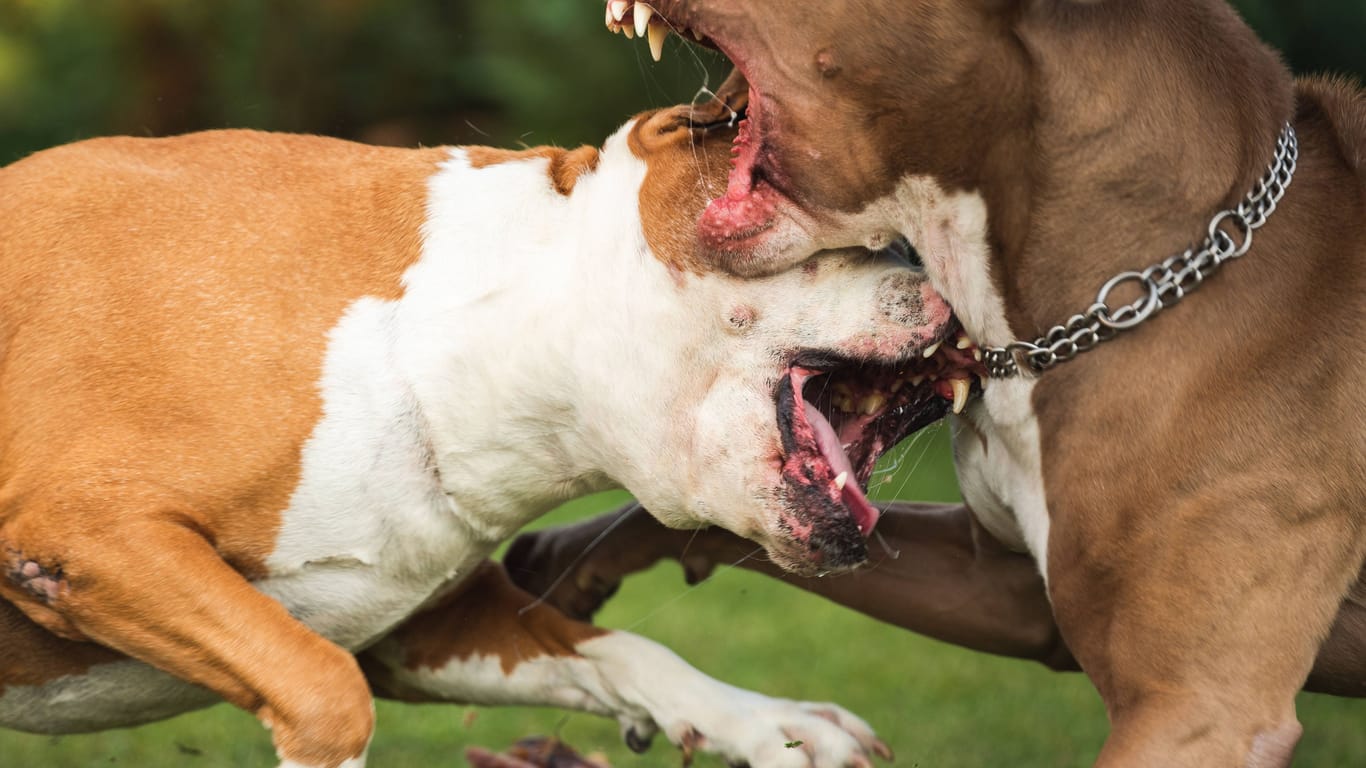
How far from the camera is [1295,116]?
3.18 meters

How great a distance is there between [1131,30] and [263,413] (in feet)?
5.59

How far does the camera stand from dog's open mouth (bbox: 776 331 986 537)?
125 inches

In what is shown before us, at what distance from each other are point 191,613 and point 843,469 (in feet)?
4.04

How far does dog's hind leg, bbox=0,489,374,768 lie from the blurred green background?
1978mm

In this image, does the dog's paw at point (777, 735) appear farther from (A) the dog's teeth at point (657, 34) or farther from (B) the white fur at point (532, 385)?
(A) the dog's teeth at point (657, 34)

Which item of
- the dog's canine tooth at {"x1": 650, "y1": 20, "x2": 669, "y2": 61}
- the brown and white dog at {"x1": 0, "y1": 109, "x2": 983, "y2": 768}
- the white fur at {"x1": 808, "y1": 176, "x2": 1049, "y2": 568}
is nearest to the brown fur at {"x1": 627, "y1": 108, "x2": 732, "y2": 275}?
the brown and white dog at {"x1": 0, "y1": 109, "x2": 983, "y2": 768}

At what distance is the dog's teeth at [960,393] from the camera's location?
127 inches

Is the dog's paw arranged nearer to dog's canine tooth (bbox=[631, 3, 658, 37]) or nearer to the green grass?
the green grass

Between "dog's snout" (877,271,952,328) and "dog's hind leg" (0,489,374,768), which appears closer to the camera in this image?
"dog's hind leg" (0,489,374,768)

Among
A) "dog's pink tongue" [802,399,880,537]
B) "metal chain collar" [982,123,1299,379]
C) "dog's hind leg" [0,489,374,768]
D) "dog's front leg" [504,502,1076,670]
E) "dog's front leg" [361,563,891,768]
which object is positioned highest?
"metal chain collar" [982,123,1299,379]

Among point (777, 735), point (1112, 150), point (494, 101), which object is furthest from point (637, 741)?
point (494, 101)

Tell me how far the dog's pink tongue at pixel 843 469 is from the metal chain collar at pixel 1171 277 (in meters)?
0.44

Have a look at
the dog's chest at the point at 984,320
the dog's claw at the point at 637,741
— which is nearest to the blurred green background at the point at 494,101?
the dog's claw at the point at 637,741

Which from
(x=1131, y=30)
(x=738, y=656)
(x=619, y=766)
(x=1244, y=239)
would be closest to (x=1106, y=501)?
(x=1244, y=239)
